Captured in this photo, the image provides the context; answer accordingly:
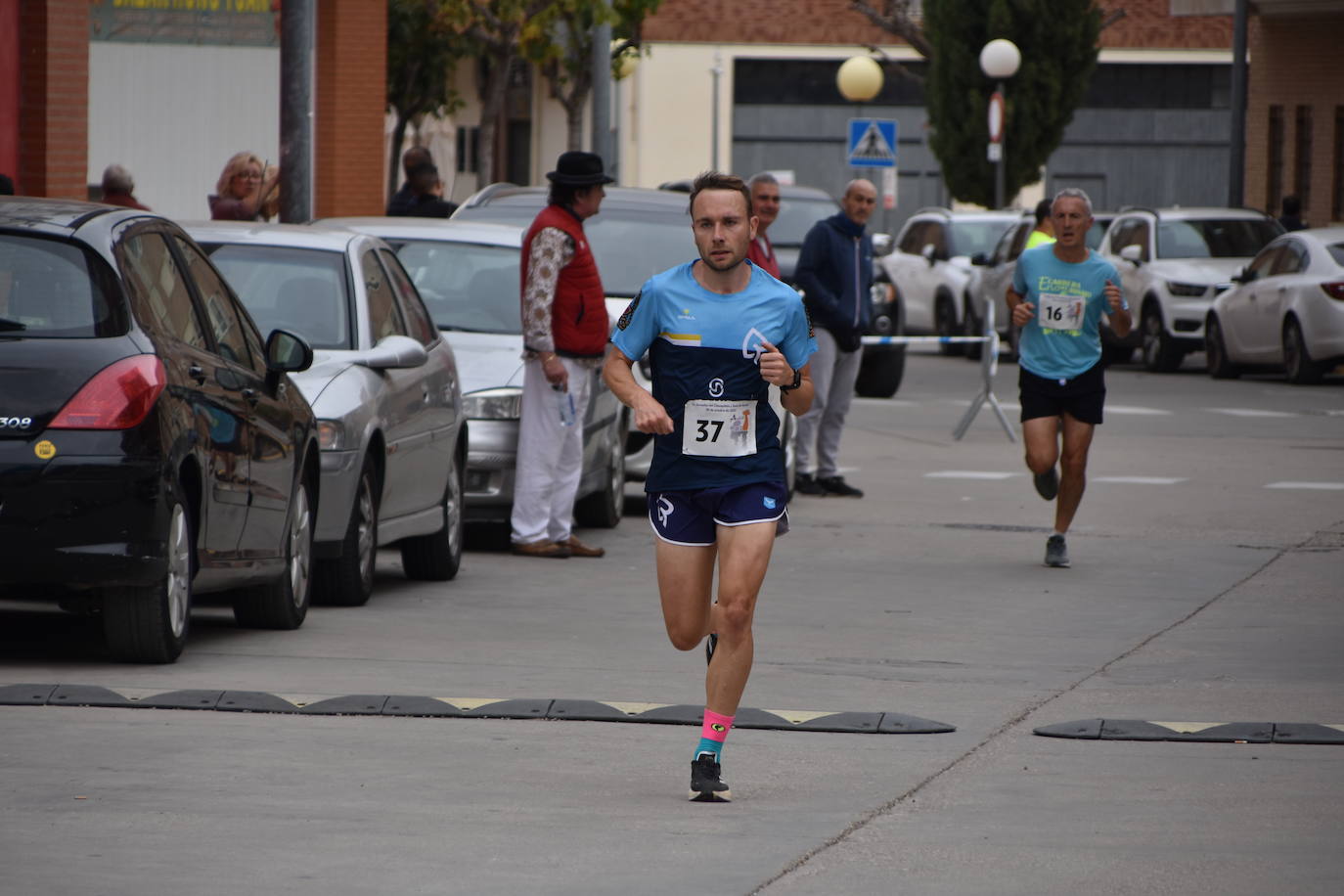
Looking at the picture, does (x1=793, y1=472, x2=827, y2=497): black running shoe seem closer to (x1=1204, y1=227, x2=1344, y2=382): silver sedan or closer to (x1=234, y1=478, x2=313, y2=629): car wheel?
(x1=234, y1=478, x2=313, y2=629): car wheel

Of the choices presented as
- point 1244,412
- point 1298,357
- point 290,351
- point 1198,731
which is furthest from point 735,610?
point 1298,357

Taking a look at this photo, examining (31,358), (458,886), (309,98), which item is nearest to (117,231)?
(31,358)

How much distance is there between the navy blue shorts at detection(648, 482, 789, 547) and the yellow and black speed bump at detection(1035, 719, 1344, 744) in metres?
1.47

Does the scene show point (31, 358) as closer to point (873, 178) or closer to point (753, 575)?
point (753, 575)

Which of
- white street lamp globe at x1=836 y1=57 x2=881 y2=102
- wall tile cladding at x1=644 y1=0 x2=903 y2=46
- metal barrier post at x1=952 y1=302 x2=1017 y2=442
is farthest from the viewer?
wall tile cladding at x1=644 y1=0 x2=903 y2=46

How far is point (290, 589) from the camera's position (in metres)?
10.3

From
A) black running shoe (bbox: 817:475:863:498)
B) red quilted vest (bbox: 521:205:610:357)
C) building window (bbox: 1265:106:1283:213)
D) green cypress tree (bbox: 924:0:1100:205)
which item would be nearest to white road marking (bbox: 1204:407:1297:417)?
black running shoe (bbox: 817:475:863:498)

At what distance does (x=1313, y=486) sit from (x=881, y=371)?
924cm

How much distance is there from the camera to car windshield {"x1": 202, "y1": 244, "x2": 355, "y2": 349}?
1180cm

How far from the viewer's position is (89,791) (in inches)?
273

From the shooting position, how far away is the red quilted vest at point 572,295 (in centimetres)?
1303

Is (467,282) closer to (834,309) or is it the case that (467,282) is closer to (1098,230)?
(834,309)

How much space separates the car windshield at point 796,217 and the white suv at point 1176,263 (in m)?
7.51

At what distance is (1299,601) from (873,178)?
1807 inches
